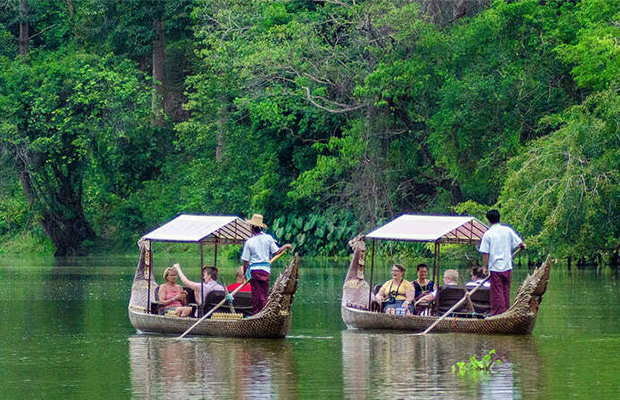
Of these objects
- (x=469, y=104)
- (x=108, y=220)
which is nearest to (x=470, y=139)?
(x=469, y=104)

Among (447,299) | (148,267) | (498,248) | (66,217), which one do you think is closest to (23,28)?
(66,217)

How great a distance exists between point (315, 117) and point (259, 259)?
34.3 metres

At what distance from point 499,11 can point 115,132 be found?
2170 cm

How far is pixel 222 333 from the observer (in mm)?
21375

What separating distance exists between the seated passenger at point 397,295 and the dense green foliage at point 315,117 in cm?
1372

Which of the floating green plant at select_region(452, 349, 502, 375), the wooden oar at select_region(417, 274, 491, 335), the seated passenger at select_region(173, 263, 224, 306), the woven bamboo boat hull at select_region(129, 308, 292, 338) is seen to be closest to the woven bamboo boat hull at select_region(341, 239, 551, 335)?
the wooden oar at select_region(417, 274, 491, 335)

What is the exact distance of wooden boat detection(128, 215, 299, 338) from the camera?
2053 cm

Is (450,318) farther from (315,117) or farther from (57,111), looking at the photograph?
(57,111)

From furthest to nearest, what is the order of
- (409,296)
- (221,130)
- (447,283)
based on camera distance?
(221,130) → (409,296) → (447,283)

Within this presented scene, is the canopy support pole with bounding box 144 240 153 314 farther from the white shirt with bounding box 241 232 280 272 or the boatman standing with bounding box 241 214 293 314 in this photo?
the white shirt with bounding box 241 232 280 272

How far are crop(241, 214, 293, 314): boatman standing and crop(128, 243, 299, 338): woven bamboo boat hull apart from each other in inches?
15.7

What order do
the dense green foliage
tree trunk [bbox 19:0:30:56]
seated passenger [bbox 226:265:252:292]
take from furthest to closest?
1. tree trunk [bbox 19:0:30:56]
2. the dense green foliage
3. seated passenger [bbox 226:265:252:292]

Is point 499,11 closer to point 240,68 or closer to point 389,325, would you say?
point 240,68

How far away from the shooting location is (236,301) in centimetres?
2197
